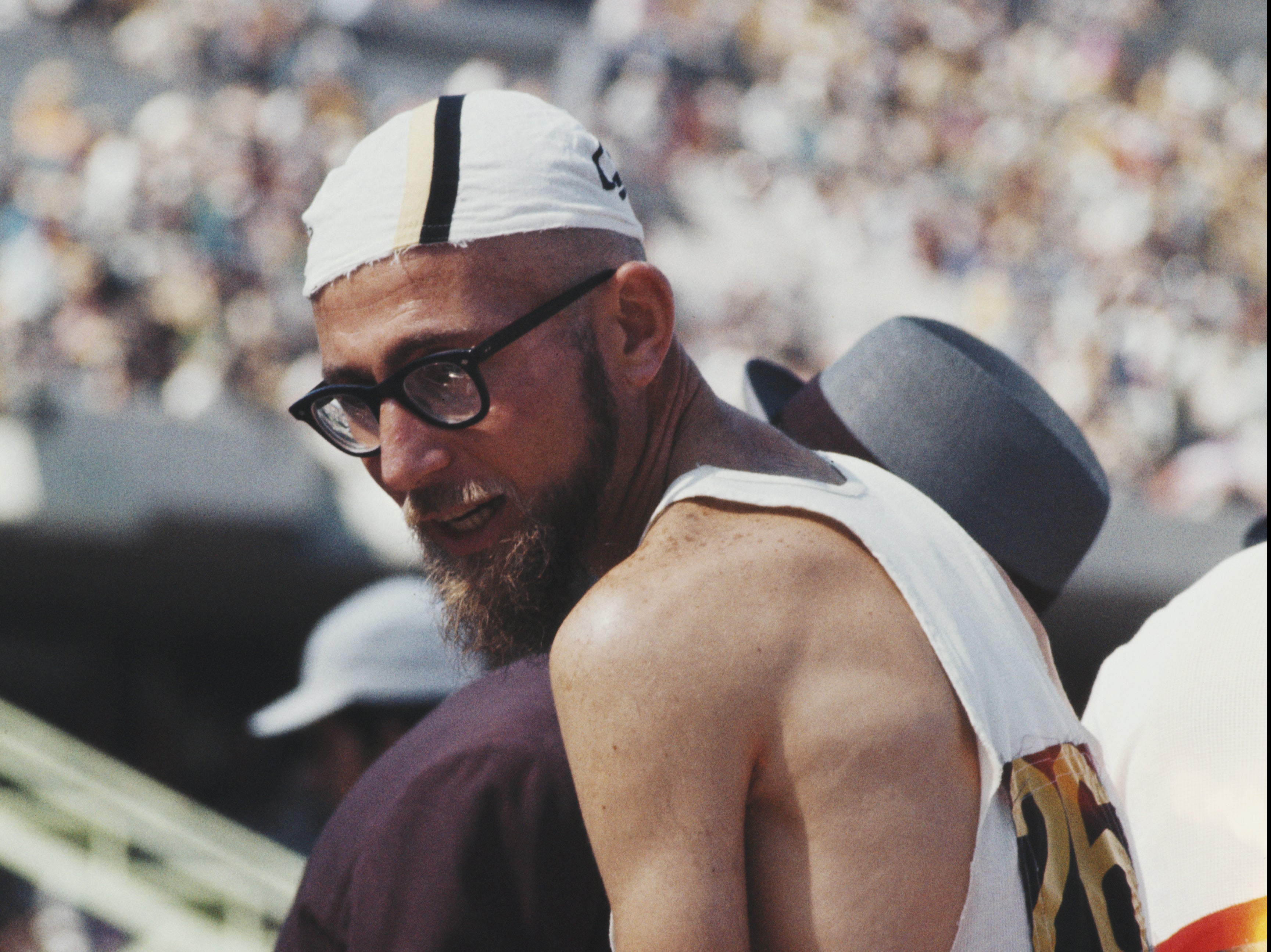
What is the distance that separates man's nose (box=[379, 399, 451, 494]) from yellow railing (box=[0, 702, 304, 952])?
2557 millimetres

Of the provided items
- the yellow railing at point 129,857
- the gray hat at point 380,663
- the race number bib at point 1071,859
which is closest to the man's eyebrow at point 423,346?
the race number bib at point 1071,859

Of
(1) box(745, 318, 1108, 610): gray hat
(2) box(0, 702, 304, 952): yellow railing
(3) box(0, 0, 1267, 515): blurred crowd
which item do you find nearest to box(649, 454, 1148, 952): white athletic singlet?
(1) box(745, 318, 1108, 610): gray hat

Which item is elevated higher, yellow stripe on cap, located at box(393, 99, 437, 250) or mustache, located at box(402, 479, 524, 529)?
yellow stripe on cap, located at box(393, 99, 437, 250)

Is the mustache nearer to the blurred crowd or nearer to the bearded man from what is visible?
the bearded man

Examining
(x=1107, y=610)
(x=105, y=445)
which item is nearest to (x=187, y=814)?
(x=105, y=445)

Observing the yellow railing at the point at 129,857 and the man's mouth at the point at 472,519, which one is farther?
the yellow railing at the point at 129,857

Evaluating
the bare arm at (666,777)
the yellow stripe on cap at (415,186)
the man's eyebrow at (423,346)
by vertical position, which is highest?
the yellow stripe on cap at (415,186)

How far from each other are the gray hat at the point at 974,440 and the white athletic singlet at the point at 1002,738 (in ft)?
2.27

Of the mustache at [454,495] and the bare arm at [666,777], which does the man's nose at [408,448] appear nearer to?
the mustache at [454,495]

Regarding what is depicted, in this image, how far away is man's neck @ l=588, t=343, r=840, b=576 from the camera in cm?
136

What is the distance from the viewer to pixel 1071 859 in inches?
49.1

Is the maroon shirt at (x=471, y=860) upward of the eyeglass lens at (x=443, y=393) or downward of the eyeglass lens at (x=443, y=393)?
downward

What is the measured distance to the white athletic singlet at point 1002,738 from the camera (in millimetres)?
1177

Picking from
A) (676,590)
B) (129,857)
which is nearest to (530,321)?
(676,590)
